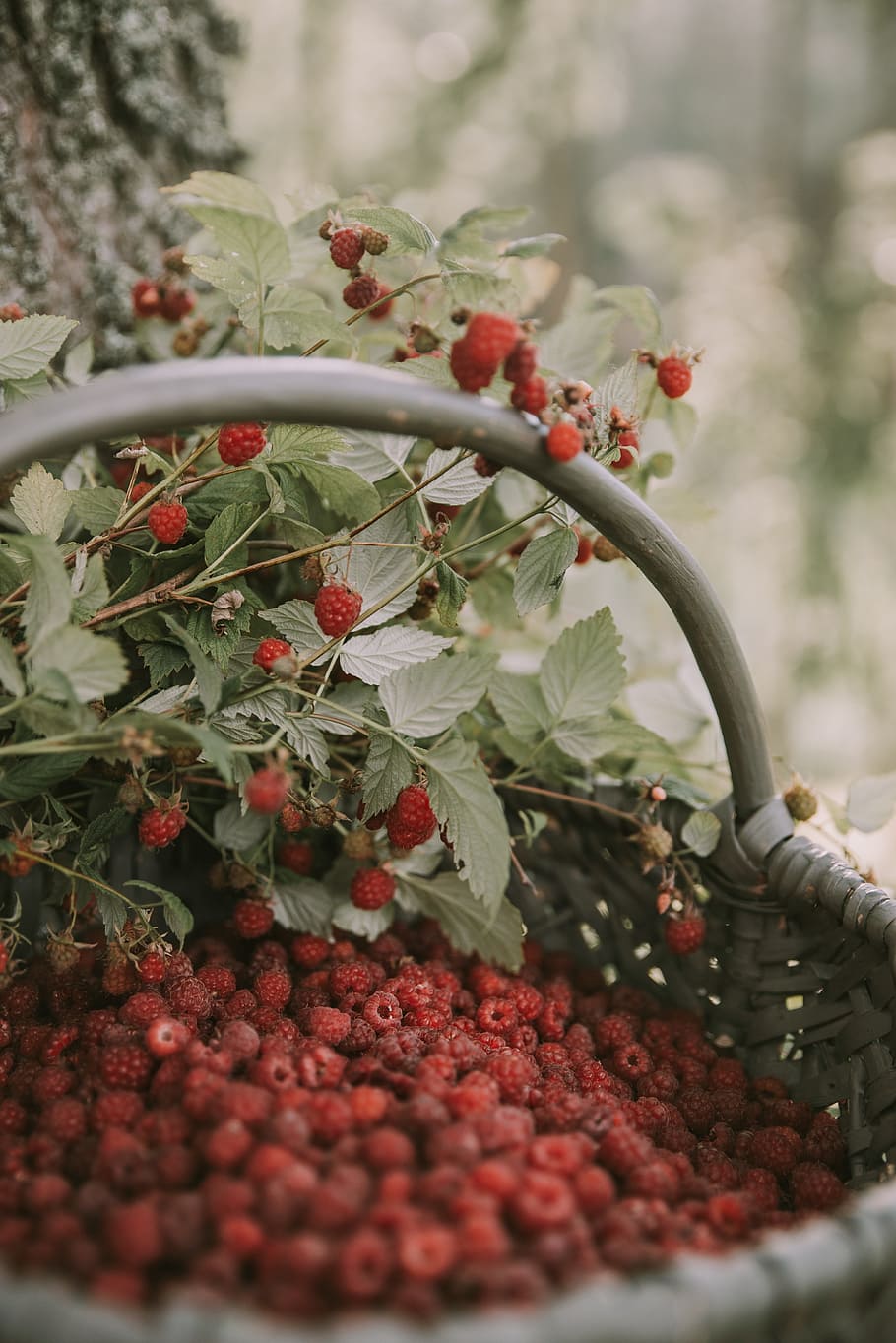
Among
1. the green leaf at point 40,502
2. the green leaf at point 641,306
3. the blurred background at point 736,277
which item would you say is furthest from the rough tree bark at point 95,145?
the blurred background at point 736,277

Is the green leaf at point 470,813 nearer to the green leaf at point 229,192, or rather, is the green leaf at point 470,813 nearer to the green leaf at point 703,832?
the green leaf at point 703,832

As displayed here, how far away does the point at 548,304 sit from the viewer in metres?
3.05

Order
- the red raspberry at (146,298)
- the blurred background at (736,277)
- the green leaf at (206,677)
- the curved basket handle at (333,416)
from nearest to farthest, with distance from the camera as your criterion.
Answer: the curved basket handle at (333,416)
the green leaf at (206,677)
the red raspberry at (146,298)
the blurred background at (736,277)

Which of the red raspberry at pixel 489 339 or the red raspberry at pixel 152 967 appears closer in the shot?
the red raspberry at pixel 489 339

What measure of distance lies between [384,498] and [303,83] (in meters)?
1.87

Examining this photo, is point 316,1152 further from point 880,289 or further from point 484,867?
point 880,289

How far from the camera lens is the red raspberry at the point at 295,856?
0.75 meters

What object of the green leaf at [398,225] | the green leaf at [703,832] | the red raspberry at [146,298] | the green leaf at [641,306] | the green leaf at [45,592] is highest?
the red raspberry at [146,298]

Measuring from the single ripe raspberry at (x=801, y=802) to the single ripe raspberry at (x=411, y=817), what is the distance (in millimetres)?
292

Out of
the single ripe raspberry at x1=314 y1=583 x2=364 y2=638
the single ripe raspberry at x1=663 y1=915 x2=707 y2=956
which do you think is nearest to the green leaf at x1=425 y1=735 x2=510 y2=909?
the single ripe raspberry at x1=314 y1=583 x2=364 y2=638

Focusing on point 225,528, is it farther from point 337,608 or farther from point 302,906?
point 302,906

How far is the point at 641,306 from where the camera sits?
77cm

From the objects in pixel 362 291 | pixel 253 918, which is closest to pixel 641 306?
pixel 362 291

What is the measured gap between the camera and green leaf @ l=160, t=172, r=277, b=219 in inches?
20.6
